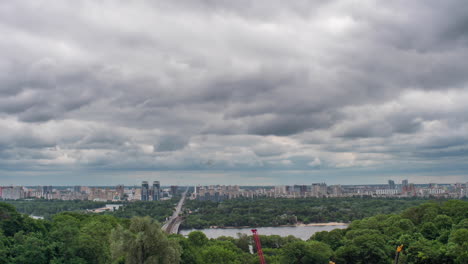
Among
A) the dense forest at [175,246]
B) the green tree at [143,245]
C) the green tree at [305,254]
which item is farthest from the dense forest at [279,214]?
the green tree at [143,245]

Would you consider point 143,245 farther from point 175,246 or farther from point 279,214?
point 279,214

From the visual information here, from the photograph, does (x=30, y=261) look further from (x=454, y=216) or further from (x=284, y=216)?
(x=284, y=216)

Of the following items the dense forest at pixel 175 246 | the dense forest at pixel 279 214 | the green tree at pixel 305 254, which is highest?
the dense forest at pixel 175 246

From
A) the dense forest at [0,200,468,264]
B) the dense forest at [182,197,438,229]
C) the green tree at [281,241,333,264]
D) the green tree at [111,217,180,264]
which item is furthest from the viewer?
the dense forest at [182,197,438,229]

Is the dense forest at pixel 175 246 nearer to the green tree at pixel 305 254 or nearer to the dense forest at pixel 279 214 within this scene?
the green tree at pixel 305 254

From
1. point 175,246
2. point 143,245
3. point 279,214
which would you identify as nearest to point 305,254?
point 175,246

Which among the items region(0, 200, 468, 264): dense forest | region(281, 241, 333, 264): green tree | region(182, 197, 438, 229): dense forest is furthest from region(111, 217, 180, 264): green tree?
region(182, 197, 438, 229): dense forest

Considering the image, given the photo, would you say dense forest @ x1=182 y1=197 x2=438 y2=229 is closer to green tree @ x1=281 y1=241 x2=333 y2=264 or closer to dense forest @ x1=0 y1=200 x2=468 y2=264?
dense forest @ x1=0 y1=200 x2=468 y2=264

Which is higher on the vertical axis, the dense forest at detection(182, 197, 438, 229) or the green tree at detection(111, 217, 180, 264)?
the green tree at detection(111, 217, 180, 264)
